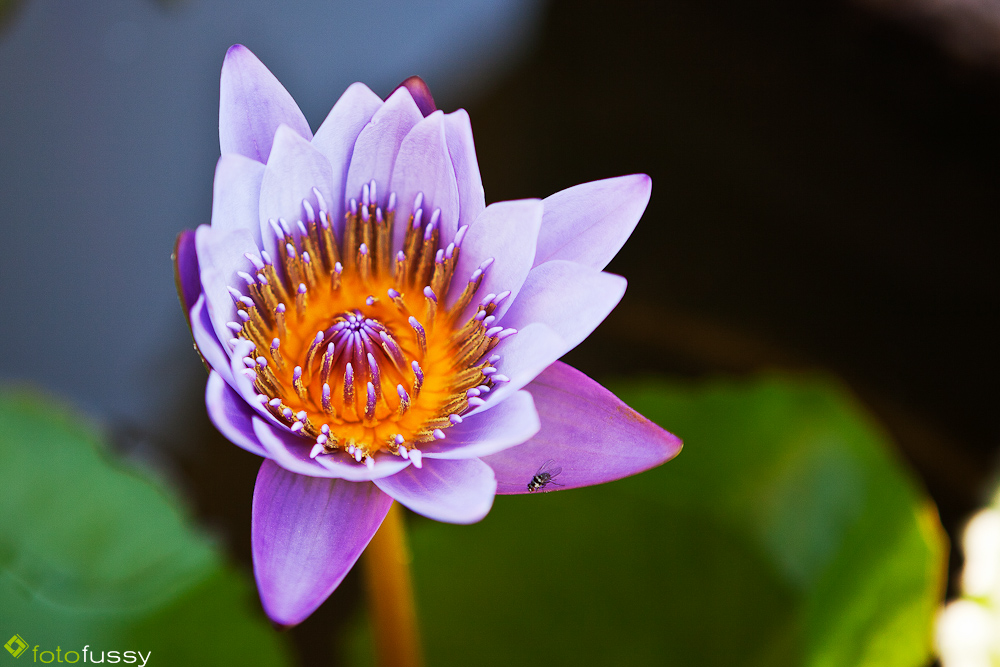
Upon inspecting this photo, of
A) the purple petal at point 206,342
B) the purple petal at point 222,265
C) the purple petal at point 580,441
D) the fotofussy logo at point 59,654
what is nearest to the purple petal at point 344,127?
the purple petal at point 222,265

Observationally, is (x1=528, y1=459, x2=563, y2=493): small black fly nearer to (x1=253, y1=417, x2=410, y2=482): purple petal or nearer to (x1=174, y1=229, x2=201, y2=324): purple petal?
(x1=253, y1=417, x2=410, y2=482): purple petal

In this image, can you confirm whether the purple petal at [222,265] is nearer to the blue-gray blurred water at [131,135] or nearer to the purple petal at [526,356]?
the purple petal at [526,356]

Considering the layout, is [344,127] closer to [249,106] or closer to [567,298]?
[249,106]

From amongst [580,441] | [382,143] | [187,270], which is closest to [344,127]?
[382,143]

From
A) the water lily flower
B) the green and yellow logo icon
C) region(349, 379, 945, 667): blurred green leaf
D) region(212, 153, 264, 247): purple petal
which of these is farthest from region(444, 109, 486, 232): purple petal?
the green and yellow logo icon

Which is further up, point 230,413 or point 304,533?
point 230,413
